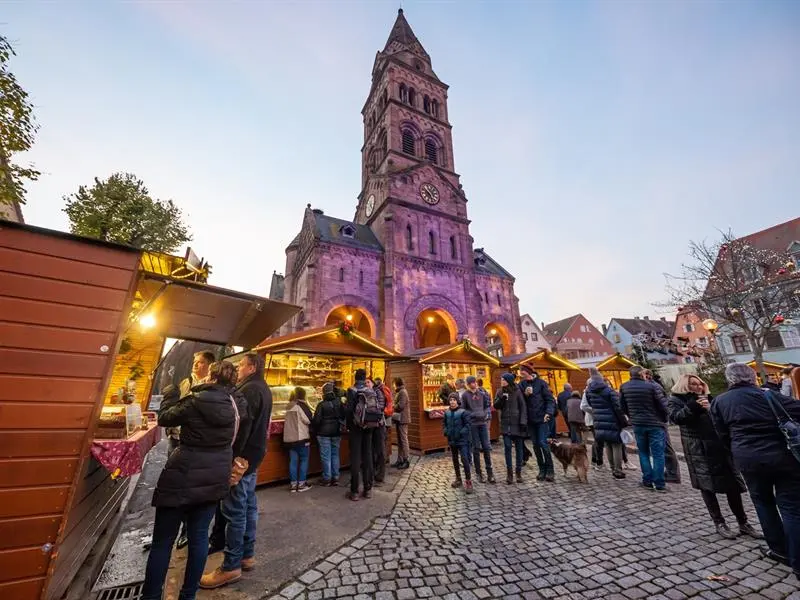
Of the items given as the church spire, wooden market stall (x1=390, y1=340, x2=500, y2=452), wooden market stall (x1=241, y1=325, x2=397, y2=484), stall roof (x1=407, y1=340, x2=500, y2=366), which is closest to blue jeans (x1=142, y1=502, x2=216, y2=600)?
wooden market stall (x1=241, y1=325, x2=397, y2=484)

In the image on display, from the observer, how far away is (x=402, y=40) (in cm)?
3281

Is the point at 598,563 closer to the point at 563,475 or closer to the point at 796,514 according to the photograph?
the point at 796,514

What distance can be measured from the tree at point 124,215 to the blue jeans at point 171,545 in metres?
18.9

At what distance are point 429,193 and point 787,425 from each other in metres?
23.3

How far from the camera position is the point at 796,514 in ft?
10.2

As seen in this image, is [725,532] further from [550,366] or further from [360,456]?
[550,366]

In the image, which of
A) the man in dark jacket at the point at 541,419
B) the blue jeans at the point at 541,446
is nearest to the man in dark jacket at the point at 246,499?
the man in dark jacket at the point at 541,419

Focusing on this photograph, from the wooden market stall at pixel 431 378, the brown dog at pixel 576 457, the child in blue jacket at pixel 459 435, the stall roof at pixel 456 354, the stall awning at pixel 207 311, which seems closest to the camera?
the stall awning at pixel 207 311

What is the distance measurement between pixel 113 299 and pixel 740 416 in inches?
266

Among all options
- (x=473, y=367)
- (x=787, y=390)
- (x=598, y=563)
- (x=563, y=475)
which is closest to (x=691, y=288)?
(x=787, y=390)

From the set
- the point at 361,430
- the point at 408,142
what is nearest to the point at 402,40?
the point at 408,142

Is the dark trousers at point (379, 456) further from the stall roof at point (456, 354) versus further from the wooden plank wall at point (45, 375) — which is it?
the wooden plank wall at point (45, 375)

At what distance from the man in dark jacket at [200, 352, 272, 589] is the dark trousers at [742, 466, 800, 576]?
5439mm

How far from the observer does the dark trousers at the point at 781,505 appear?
3.12 m
